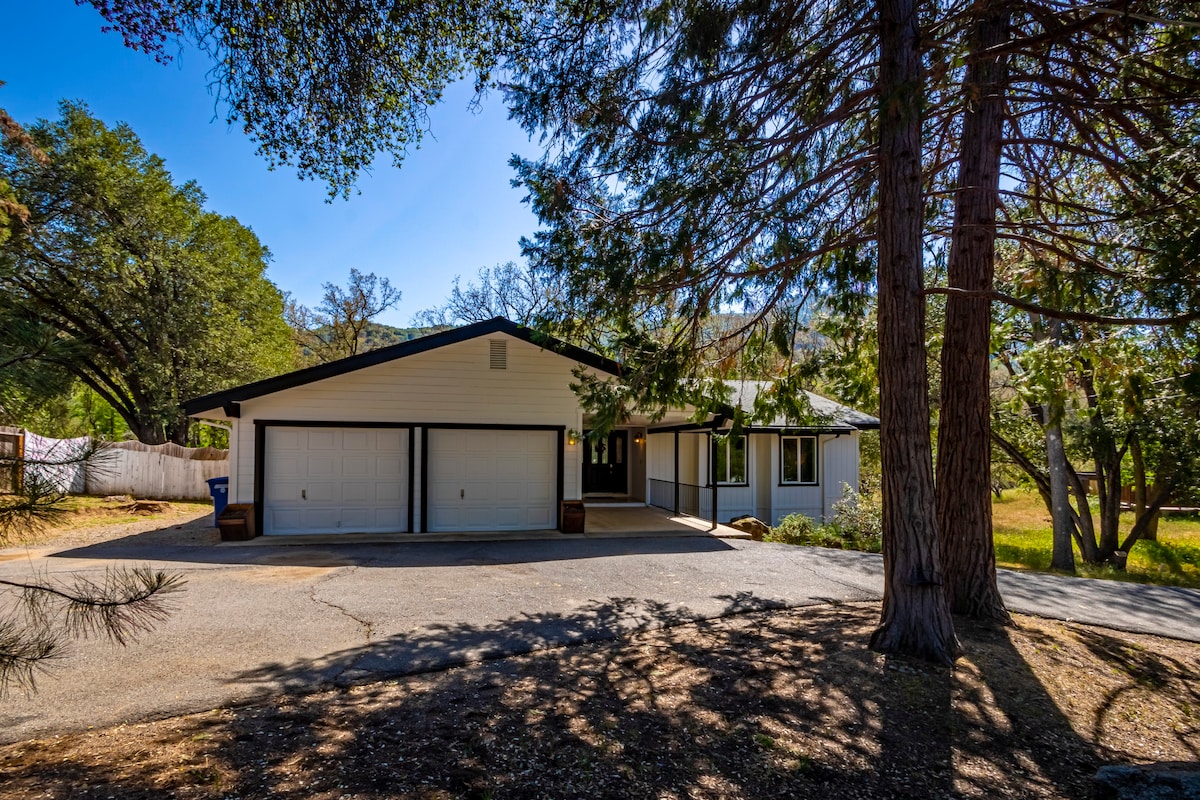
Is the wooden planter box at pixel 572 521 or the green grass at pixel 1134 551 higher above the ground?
the wooden planter box at pixel 572 521

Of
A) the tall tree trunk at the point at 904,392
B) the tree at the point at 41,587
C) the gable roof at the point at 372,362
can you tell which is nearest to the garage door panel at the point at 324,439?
the gable roof at the point at 372,362

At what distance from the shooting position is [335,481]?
10.9 m

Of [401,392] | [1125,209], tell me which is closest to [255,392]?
[401,392]

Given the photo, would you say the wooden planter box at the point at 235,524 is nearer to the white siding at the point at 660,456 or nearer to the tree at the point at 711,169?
the tree at the point at 711,169

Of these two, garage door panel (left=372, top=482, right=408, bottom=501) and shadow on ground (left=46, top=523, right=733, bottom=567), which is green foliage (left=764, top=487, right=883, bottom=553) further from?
garage door panel (left=372, top=482, right=408, bottom=501)

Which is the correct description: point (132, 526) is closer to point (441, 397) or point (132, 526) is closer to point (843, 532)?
point (441, 397)

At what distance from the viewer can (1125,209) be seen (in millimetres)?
5543

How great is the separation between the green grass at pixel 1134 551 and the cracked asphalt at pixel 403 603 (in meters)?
5.39

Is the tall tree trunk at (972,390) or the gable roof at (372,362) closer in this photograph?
the tall tree trunk at (972,390)

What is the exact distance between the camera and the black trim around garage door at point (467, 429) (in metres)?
11.0

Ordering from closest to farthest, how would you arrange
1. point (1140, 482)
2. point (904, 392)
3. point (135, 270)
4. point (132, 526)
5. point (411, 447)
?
point (904, 392) < point (411, 447) < point (132, 526) < point (1140, 482) < point (135, 270)

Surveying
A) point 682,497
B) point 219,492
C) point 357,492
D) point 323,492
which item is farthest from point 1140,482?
point 219,492

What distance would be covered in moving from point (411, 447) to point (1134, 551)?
1856cm

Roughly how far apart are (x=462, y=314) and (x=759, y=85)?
22954mm
